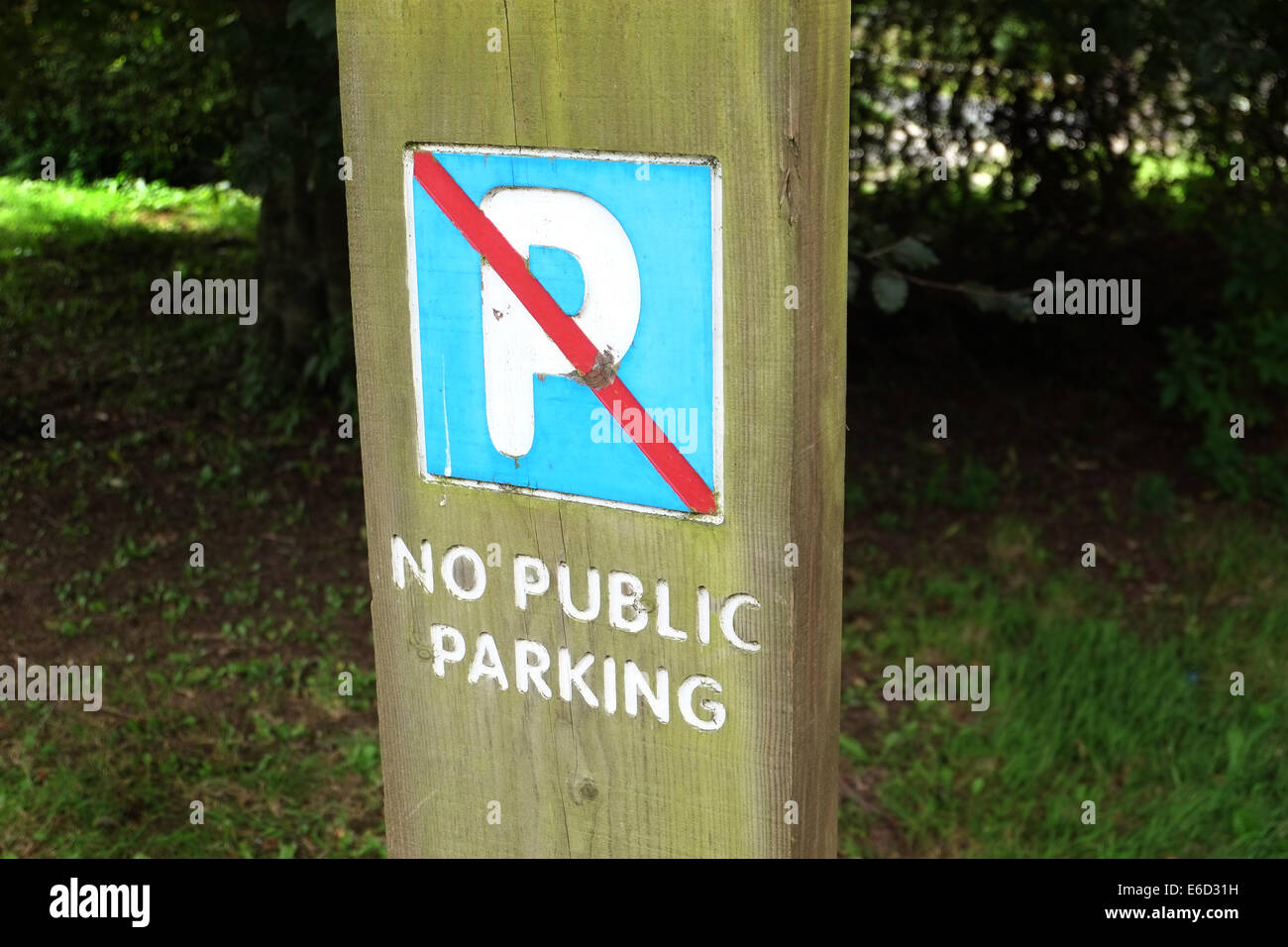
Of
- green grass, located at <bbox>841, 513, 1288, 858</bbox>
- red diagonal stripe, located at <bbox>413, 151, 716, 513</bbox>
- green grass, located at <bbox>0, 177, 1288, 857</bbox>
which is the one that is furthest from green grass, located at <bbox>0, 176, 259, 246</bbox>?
red diagonal stripe, located at <bbox>413, 151, 716, 513</bbox>

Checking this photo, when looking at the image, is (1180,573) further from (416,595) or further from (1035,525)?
(416,595)

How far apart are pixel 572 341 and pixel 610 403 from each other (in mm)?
82

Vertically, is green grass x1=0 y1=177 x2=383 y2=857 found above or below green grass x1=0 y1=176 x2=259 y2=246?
below

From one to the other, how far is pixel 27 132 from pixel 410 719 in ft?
37.9

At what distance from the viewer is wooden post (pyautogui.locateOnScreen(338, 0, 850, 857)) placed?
4.81ft

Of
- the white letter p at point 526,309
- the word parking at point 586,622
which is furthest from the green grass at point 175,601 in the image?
the white letter p at point 526,309

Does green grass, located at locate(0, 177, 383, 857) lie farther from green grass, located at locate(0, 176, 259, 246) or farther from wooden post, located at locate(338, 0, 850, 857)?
green grass, located at locate(0, 176, 259, 246)

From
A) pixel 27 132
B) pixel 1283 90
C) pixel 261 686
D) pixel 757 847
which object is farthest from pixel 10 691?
pixel 27 132

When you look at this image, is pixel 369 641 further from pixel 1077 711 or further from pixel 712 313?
pixel 712 313

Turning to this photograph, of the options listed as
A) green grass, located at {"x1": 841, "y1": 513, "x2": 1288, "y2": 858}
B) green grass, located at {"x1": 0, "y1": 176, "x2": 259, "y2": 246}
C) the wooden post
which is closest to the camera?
the wooden post

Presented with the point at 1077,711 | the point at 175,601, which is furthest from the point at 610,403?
the point at 175,601

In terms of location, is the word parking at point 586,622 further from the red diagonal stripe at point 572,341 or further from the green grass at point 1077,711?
the green grass at point 1077,711

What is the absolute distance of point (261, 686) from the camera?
4.05 metres

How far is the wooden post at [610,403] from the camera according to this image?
1465 mm
